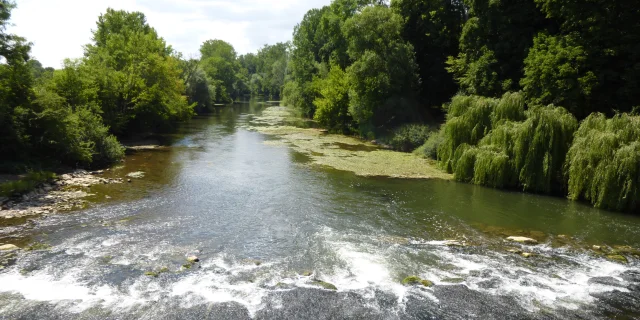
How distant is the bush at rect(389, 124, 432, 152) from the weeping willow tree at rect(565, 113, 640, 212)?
1569 centimetres

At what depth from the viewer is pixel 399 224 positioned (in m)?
18.0

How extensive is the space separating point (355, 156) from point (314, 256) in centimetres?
2026

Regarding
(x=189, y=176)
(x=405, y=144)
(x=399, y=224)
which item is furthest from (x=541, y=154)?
(x=189, y=176)

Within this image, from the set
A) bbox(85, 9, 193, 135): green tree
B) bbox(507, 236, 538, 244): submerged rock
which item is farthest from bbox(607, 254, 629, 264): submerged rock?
bbox(85, 9, 193, 135): green tree

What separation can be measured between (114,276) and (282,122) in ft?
166

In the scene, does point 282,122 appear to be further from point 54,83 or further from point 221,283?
point 221,283

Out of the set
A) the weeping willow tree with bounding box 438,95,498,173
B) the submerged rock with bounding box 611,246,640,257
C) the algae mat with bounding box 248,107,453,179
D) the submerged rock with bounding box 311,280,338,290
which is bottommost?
the submerged rock with bounding box 311,280,338,290

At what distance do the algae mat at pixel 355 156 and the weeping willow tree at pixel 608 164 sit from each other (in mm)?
7576

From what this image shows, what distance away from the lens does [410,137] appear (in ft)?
123

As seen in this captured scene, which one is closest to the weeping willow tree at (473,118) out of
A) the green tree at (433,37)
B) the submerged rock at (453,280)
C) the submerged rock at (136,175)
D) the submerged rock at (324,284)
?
the submerged rock at (453,280)

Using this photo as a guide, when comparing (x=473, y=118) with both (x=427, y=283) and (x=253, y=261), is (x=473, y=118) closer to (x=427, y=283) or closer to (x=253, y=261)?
(x=427, y=283)

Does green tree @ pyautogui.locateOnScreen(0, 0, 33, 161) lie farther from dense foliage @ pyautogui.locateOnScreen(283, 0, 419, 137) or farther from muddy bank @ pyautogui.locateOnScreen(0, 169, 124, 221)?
dense foliage @ pyautogui.locateOnScreen(283, 0, 419, 137)

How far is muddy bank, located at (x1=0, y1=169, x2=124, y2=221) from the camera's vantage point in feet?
57.6

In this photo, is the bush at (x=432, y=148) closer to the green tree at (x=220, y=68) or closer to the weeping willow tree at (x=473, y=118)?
the weeping willow tree at (x=473, y=118)
